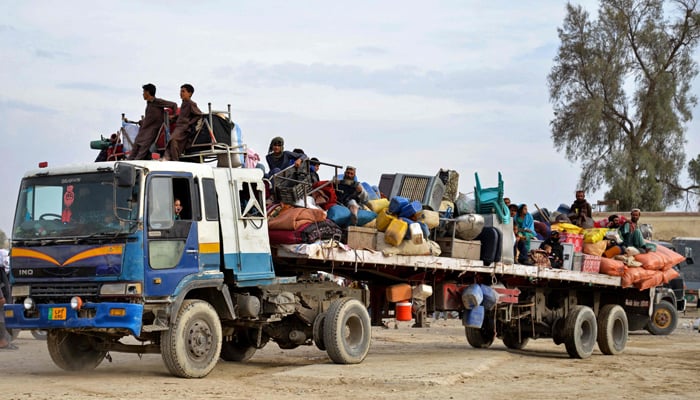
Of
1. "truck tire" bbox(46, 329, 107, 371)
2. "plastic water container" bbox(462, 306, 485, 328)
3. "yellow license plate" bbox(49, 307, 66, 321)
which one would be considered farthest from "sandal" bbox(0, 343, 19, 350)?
"plastic water container" bbox(462, 306, 485, 328)

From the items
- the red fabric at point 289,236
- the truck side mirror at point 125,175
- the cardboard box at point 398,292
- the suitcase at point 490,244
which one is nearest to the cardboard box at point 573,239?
the suitcase at point 490,244

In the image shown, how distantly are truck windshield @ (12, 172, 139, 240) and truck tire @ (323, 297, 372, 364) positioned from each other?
360cm

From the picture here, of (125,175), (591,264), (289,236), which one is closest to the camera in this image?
(125,175)

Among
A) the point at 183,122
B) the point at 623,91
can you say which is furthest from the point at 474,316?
the point at 623,91

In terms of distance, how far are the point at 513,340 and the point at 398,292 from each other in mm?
5273

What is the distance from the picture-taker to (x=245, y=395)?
11469 mm

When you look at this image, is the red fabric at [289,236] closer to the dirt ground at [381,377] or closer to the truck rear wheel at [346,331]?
the truck rear wheel at [346,331]

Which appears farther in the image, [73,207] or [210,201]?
[210,201]

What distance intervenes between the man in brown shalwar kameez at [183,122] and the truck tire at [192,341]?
2068mm

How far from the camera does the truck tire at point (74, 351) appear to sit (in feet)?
44.1

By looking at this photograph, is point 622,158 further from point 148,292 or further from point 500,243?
point 148,292

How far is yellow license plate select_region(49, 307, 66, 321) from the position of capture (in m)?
12.1

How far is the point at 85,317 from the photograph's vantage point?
39.5ft

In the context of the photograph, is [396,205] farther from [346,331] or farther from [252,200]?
[252,200]
